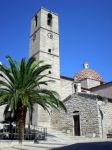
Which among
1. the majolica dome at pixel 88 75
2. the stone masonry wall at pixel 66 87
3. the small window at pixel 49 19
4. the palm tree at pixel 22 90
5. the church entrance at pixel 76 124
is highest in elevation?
the small window at pixel 49 19

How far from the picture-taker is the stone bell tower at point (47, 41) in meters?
29.9

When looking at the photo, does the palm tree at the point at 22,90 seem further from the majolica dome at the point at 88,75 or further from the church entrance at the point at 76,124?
the majolica dome at the point at 88,75

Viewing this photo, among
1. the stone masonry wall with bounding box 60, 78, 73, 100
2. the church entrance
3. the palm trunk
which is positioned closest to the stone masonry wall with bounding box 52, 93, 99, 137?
the church entrance

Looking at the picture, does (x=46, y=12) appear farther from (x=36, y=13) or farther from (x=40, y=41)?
(x=40, y=41)

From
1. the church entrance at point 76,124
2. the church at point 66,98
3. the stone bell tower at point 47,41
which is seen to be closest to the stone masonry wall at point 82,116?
the church at point 66,98

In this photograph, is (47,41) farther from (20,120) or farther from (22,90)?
(20,120)

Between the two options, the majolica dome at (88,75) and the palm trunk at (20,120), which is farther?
the majolica dome at (88,75)

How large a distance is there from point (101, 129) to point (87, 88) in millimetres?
16741

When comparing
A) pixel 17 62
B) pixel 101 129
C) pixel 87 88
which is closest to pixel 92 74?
pixel 87 88

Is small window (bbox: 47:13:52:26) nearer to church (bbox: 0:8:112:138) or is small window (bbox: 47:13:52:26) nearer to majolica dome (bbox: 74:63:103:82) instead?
church (bbox: 0:8:112:138)

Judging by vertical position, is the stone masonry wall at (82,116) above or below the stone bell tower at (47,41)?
below

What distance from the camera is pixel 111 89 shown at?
3275 cm

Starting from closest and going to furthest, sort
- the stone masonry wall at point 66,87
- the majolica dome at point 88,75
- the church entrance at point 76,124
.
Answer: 1. the church entrance at point 76,124
2. the stone masonry wall at point 66,87
3. the majolica dome at point 88,75

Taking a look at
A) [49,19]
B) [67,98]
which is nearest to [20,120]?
[67,98]
